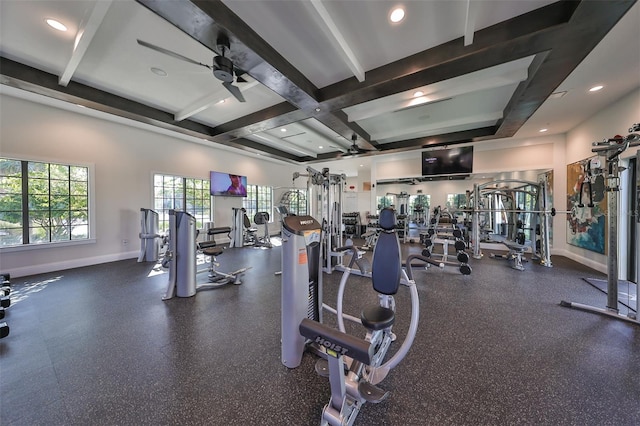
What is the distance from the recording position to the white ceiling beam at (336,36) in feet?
7.09

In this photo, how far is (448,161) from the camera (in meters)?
6.58

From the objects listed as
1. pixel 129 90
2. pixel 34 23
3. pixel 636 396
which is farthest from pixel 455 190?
pixel 34 23

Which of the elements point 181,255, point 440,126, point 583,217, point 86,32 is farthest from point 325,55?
point 583,217

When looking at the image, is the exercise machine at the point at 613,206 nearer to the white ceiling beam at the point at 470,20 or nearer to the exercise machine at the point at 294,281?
the white ceiling beam at the point at 470,20

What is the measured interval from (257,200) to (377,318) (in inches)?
323

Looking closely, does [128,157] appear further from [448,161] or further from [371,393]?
[448,161]

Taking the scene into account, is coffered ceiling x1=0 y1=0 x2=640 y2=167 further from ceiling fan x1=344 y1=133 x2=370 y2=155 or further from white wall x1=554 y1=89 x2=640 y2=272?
ceiling fan x1=344 y1=133 x2=370 y2=155

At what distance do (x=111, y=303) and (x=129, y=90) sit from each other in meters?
3.60

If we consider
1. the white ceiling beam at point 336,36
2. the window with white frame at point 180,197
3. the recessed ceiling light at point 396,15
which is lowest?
the window with white frame at point 180,197

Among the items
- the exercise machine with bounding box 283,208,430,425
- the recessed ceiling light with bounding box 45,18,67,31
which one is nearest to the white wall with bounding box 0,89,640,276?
the recessed ceiling light with bounding box 45,18,67,31

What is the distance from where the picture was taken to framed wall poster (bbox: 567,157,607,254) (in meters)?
4.10

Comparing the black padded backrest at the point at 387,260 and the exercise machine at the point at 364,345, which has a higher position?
the black padded backrest at the point at 387,260

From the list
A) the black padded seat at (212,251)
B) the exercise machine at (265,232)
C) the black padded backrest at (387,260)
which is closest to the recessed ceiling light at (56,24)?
the black padded seat at (212,251)

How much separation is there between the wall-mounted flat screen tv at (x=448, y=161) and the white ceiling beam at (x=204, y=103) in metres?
5.54
